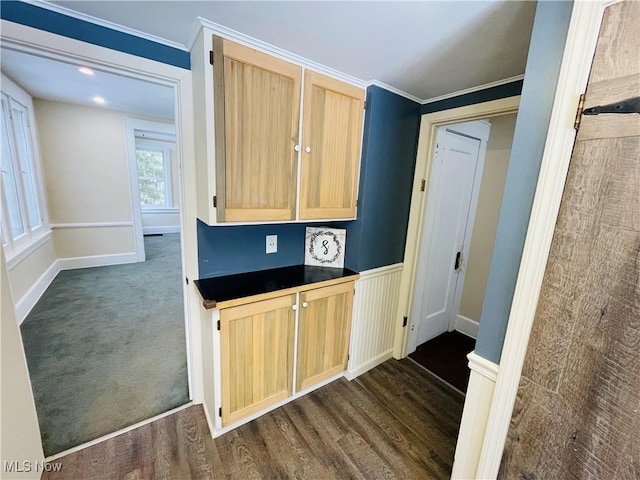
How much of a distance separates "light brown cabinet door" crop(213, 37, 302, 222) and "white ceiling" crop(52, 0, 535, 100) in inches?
5.4

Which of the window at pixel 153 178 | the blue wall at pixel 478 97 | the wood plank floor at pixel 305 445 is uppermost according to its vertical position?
the blue wall at pixel 478 97

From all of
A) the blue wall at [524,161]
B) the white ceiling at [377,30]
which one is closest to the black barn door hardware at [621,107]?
the blue wall at [524,161]

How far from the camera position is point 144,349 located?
93.9 inches

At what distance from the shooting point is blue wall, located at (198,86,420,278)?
5.91 feet

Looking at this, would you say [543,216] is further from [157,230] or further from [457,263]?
[157,230]

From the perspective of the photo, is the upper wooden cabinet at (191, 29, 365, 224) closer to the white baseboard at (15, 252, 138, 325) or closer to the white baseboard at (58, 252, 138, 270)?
the white baseboard at (15, 252, 138, 325)

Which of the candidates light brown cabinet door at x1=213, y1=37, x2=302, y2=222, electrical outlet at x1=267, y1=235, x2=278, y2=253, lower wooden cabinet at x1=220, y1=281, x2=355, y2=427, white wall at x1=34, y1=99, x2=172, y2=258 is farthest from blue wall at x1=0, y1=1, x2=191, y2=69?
white wall at x1=34, y1=99, x2=172, y2=258

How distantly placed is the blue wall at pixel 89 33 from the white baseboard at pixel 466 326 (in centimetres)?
335

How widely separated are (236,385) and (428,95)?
2381 millimetres

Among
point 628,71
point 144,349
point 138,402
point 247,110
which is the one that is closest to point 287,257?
point 247,110

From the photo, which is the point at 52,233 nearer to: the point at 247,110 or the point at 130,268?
the point at 130,268

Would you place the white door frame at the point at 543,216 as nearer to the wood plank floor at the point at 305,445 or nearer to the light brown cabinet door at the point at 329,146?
the wood plank floor at the point at 305,445

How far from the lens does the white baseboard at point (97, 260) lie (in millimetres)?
4055

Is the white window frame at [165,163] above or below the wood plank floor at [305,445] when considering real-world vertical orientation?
above
